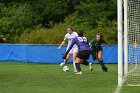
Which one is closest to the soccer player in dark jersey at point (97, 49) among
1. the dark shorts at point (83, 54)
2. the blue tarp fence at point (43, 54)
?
the dark shorts at point (83, 54)

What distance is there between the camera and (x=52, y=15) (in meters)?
56.9

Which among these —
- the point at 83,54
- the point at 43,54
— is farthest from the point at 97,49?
the point at 43,54

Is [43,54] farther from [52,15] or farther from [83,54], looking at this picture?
[52,15]

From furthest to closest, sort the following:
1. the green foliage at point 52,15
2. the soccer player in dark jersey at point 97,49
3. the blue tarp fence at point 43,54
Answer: the green foliage at point 52,15
the blue tarp fence at point 43,54
the soccer player in dark jersey at point 97,49

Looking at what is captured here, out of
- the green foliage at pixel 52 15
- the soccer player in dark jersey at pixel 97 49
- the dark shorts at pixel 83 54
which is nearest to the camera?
the dark shorts at pixel 83 54

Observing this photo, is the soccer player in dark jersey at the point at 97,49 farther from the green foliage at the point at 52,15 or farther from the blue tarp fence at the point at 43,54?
the green foliage at the point at 52,15

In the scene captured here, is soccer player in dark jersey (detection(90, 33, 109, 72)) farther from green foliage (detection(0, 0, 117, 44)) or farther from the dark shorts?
green foliage (detection(0, 0, 117, 44))

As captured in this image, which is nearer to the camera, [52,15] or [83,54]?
[83,54]

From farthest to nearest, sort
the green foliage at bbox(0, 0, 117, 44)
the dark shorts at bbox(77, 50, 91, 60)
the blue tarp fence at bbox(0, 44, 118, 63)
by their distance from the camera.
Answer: the green foliage at bbox(0, 0, 117, 44), the blue tarp fence at bbox(0, 44, 118, 63), the dark shorts at bbox(77, 50, 91, 60)

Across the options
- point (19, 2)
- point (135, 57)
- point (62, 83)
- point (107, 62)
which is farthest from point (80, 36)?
point (19, 2)

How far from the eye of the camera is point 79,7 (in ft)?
180

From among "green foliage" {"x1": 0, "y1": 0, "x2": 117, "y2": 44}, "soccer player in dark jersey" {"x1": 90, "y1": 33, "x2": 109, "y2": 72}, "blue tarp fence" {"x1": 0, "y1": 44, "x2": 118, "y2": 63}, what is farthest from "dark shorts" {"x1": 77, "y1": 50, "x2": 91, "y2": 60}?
"green foliage" {"x1": 0, "y1": 0, "x2": 117, "y2": 44}

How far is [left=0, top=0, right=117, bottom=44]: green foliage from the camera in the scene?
5300cm

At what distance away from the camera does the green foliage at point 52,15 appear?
174 feet
